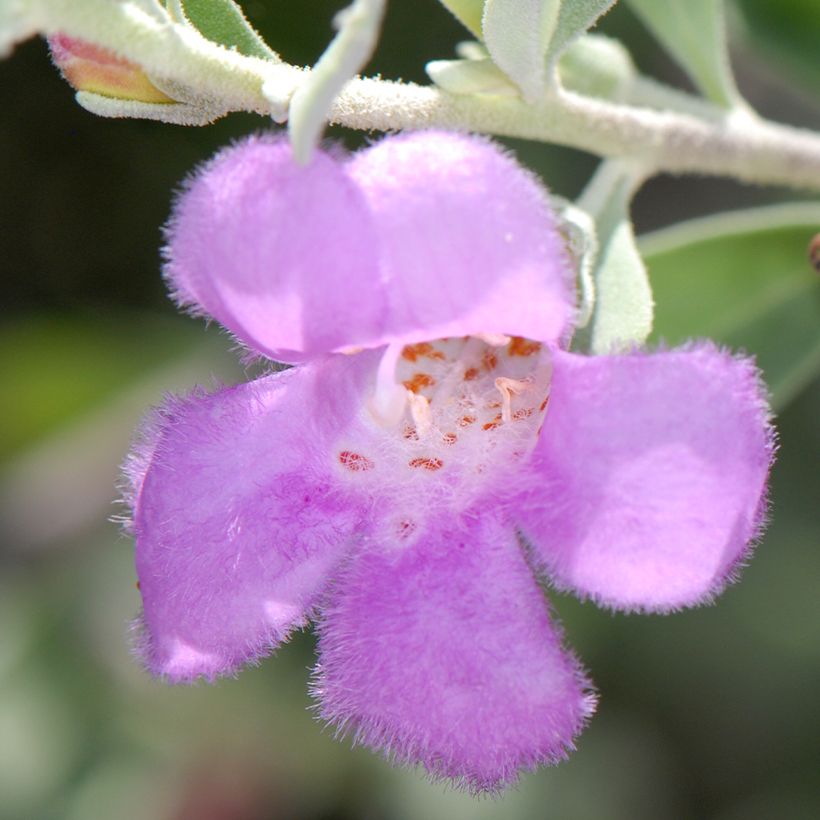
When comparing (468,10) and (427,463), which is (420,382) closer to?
(427,463)

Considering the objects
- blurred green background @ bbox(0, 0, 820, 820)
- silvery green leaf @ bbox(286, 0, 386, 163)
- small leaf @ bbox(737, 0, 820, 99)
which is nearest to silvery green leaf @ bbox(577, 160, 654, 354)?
silvery green leaf @ bbox(286, 0, 386, 163)

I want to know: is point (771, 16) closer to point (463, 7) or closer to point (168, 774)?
point (463, 7)

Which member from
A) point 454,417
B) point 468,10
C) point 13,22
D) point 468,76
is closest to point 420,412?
point 454,417

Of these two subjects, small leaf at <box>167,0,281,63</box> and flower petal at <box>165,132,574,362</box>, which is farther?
small leaf at <box>167,0,281,63</box>

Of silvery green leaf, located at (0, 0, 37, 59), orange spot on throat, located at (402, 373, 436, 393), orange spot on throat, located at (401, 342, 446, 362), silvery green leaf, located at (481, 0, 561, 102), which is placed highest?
silvery green leaf, located at (481, 0, 561, 102)

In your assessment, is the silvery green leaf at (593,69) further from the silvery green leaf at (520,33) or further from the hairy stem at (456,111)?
the silvery green leaf at (520,33)

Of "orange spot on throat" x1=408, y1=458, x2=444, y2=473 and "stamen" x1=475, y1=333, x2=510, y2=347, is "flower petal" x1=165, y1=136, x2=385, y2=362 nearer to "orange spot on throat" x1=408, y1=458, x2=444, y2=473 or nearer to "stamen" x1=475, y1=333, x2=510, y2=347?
"stamen" x1=475, y1=333, x2=510, y2=347
